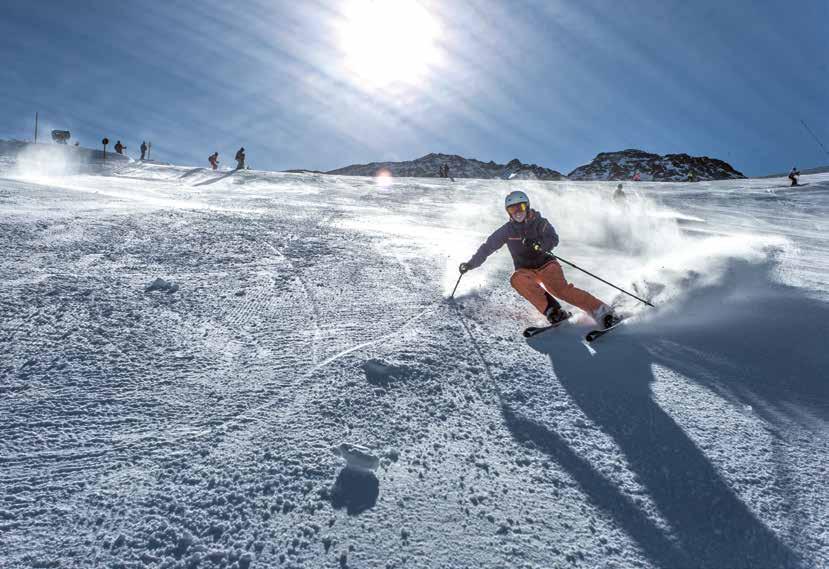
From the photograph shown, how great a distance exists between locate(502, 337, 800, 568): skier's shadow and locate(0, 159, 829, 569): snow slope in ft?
0.04

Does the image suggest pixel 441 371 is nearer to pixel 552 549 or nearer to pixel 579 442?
pixel 579 442

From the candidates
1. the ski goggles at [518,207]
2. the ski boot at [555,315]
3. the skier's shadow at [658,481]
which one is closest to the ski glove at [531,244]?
the ski goggles at [518,207]

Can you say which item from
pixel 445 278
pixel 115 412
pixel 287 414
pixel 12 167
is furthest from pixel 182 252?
pixel 12 167

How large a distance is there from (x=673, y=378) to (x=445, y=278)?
3181mm

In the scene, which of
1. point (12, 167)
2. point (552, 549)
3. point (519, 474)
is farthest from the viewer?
point (12, 167)

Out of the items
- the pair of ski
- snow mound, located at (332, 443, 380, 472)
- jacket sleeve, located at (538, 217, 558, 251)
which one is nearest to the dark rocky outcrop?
jacket sleeve, located at (538, 217, 558, 251)

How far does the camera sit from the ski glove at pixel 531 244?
5.25 meters

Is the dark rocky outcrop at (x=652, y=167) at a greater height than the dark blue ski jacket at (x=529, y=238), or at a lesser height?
greater

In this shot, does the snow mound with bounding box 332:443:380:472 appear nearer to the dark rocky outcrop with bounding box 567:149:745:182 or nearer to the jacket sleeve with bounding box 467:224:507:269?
the jacket sleeve with bounding box 467:224:507:269

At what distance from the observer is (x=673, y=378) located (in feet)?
11.1

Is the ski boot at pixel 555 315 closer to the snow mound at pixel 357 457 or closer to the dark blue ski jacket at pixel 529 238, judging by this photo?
the dark blue ski jacket at pixel 529 238

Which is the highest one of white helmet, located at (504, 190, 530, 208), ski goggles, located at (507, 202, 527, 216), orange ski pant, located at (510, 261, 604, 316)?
white helmet, located at (504, 190, 530, 208)

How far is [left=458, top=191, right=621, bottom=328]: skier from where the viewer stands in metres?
4.63

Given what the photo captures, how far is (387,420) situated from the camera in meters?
2.67
